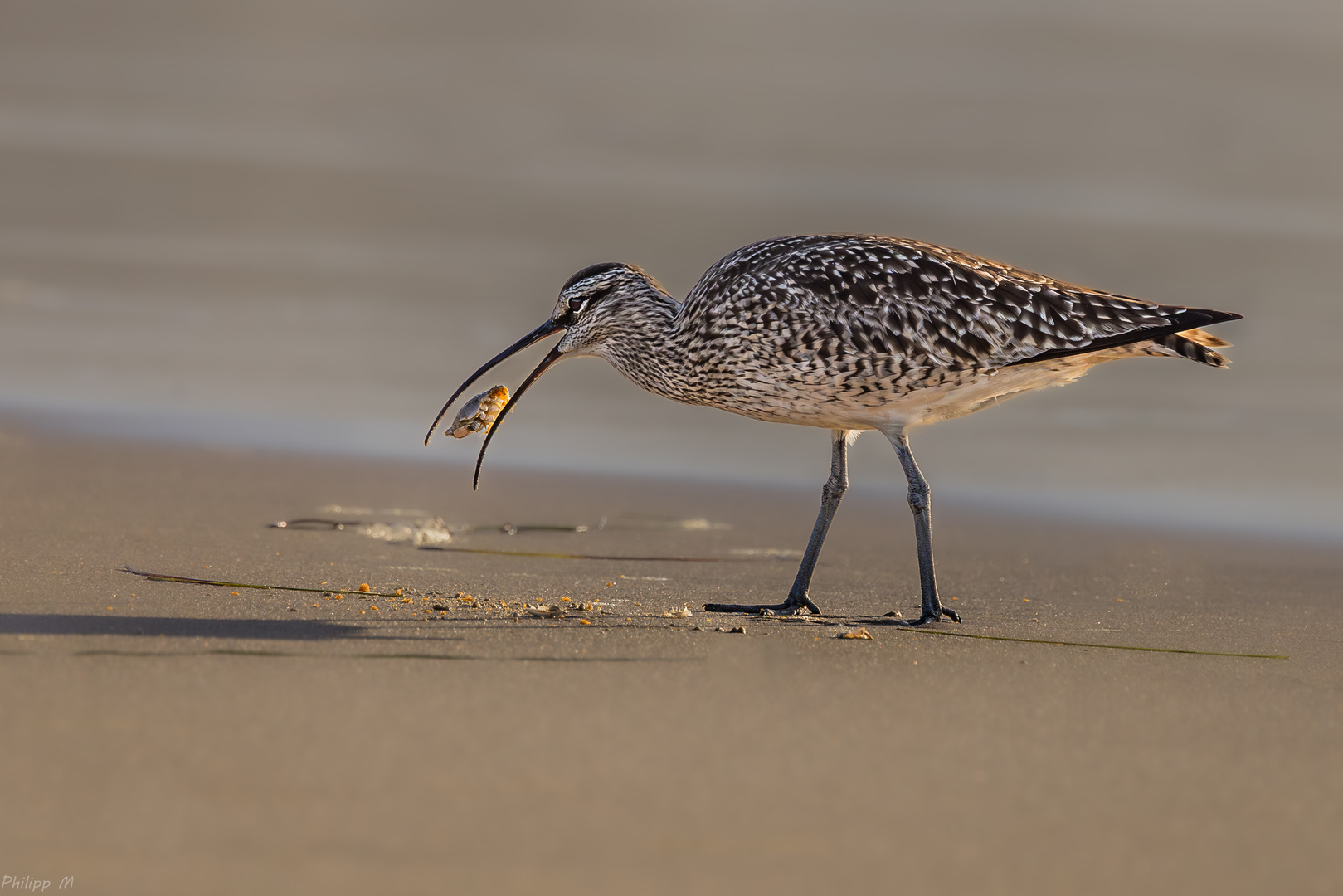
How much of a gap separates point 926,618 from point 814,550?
0.67 m

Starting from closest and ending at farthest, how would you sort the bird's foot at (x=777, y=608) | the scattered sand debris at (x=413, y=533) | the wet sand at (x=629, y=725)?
1. the wet sand at (x=629, y=725)
2. the bird's foot at (x=777, y=608)
3. the scattered sand debris at (x=413, y=533)

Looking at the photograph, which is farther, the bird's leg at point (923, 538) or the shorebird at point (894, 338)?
the shorebird at point (894, 338)

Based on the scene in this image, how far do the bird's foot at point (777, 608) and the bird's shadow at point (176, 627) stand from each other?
5.40ft

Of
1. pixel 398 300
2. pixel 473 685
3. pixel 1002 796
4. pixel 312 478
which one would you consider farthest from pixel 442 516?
pixel 398 300

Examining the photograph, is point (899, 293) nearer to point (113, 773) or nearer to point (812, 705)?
point (812, 705)

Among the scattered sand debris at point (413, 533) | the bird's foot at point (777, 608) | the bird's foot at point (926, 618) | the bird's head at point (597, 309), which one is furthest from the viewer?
the scattered sand debris at point (413, 533)

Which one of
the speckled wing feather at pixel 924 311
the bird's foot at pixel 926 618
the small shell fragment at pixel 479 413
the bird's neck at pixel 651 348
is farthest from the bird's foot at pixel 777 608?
the small shell fragment at pixel 479 413

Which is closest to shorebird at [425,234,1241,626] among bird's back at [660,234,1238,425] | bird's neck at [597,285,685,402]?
bird's back at [660,234,1238,425]

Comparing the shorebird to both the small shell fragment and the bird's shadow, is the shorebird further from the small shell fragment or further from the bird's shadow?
the bird's shadow

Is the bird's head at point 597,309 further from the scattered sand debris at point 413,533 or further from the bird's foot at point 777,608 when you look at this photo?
the bird's foot at point 777,608

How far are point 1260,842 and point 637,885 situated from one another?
5.19 ft

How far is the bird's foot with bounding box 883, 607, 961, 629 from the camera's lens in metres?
5.69

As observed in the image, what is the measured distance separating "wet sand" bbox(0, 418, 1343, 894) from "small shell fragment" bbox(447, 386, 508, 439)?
74 cm

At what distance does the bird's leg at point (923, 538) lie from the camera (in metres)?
5.77
